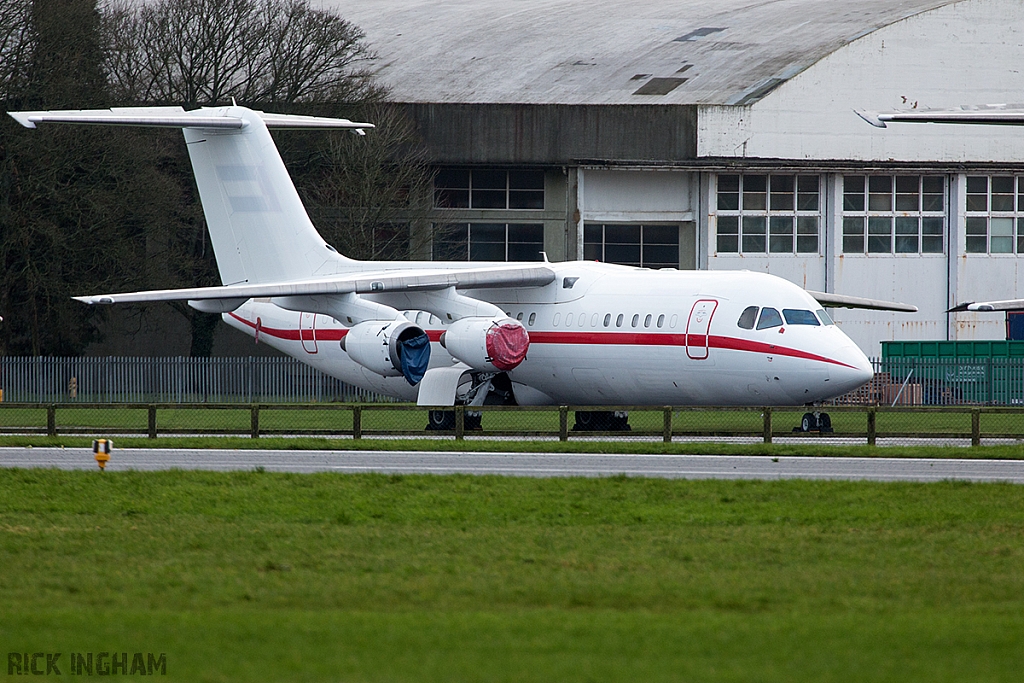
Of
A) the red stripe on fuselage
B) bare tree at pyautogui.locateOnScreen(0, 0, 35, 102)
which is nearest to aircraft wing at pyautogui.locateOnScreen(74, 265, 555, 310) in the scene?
the red stripe on fuselage

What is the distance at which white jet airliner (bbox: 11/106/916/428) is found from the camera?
29.3 metres

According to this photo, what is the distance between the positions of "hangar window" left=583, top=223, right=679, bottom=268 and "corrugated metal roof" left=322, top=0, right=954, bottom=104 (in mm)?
4798

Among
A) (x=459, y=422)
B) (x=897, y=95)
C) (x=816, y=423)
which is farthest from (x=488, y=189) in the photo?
(x=459, y=422)

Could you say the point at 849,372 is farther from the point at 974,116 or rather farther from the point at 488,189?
the point at 488,189

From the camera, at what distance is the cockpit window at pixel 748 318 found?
95.7ft

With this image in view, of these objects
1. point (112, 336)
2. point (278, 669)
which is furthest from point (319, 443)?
point (112, 336)

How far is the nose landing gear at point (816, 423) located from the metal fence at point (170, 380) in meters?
20.3

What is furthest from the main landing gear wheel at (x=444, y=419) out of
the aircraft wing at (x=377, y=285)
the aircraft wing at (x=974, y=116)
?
the aircraft wing at (x=974, y=116)

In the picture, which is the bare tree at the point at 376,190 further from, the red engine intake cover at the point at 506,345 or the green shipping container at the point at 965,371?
the red engine intake cover at the point at 506,345

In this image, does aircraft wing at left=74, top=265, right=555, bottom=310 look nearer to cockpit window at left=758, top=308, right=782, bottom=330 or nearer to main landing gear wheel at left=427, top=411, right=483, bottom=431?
main landing gear wheel at left=427, top=411, right=483, bottom=431

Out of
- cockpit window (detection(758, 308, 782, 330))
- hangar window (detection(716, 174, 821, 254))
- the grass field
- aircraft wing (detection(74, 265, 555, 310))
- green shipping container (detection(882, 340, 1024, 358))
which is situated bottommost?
the grass field

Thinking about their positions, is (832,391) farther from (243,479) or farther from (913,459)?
(243,479)

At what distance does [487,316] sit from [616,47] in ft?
107

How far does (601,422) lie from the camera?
111 feet
